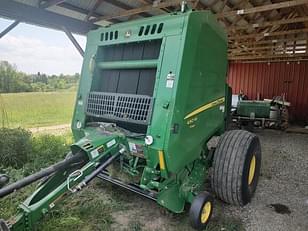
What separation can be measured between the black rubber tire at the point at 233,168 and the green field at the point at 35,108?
354 centimetres

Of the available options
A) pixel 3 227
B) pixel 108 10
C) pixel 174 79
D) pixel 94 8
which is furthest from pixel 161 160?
→ pixel 108 10

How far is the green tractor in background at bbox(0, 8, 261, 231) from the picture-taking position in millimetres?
1925

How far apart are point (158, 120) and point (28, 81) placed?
366 cm

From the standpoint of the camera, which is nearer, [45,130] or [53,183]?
[53,183]

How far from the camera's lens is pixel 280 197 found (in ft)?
9.91

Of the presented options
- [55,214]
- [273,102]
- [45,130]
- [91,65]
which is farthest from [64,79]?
[273,102]

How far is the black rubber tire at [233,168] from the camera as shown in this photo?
2.44 metres

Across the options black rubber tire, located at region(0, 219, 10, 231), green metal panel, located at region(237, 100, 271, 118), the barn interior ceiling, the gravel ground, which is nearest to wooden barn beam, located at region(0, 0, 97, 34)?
the barn interior ceiling

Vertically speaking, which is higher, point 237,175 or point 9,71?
point 9,71

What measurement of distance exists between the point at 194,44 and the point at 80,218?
1.94 metres

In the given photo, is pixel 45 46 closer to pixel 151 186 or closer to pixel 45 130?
pixel 45 130

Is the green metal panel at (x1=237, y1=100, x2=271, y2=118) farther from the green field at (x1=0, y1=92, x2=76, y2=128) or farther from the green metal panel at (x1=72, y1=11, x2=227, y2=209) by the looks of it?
the green metal panel at (x1=72, y1=11, x2=227, y2=209)

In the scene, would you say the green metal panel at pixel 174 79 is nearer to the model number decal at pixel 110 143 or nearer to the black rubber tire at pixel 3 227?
the model number decal at pixel 110 143

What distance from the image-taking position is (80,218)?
2.37 m
